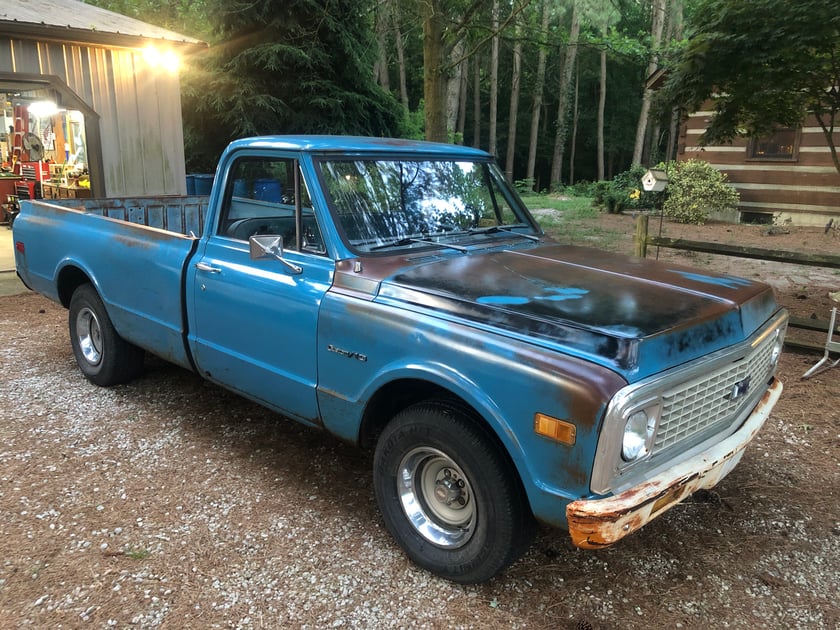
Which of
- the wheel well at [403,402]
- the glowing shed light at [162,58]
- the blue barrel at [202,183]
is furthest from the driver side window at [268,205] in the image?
the blue barrel at [202,183]

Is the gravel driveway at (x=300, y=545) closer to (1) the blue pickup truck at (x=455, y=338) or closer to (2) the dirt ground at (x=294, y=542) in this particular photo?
(2) the dirt ground at (x=294, y=542)

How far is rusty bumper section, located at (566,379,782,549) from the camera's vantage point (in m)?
2.24

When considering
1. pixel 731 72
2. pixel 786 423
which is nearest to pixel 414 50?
pixel 731 72

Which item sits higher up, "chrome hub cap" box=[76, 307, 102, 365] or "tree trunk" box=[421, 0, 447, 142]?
"tree trunk" box=[421, 0, 447, 142]

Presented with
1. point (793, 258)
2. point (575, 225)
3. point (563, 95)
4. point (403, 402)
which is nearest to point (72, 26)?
point (403, 402)

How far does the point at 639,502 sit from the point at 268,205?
2920 millimetres

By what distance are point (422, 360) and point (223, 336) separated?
1546 mm

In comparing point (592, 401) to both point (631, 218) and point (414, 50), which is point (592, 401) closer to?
point (631, 218)

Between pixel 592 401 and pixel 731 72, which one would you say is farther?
pixel 731 72

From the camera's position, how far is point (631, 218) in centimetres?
1791

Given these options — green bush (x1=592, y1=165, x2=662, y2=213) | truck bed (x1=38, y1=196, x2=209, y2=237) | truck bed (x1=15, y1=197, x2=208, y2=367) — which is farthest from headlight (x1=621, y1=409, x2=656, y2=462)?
green bush (x1=592, y1=165, x2=662, y2=213)

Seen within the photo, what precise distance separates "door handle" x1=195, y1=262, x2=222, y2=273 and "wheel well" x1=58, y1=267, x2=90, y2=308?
178 cm

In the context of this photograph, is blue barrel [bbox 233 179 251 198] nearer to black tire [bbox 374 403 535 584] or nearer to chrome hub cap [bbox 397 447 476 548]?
black tire [bbox 374 403 535 584]

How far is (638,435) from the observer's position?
233cm
